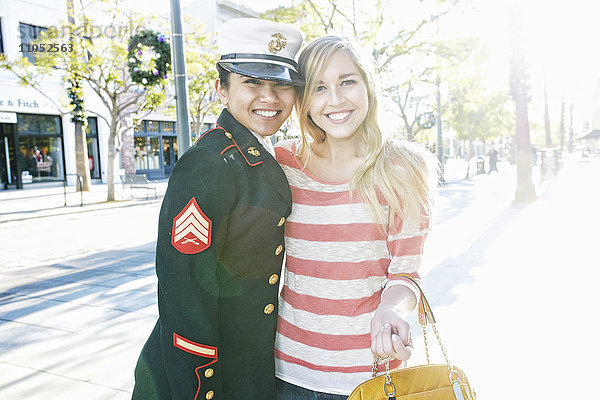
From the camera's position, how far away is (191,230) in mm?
1432

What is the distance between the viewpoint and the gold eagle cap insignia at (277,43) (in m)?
1.86

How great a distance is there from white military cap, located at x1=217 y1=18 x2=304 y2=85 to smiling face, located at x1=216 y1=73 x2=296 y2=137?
1.7 inches

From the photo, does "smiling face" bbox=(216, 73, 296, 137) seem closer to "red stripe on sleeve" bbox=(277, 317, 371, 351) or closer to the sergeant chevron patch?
the sergeant chevron patch

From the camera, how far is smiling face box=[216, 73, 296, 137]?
1798 millimetres

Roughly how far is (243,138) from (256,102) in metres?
0.17

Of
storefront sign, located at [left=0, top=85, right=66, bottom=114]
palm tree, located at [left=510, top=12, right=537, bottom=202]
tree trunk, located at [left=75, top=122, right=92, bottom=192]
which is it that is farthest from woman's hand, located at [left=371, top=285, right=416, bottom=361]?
storefront sign, located at [left=0, top=85, right=66, bottom=114]

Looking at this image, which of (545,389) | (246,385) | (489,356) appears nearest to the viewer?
(246,385)

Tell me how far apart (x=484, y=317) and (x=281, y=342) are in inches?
138

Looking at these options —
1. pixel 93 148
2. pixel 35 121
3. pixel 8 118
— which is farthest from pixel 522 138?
pixel 93 148

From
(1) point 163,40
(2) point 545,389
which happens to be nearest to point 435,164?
(2) point 545,389

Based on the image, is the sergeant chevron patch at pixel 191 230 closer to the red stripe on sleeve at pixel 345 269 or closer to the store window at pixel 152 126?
the red stripe on sleeve at pixel 345 269

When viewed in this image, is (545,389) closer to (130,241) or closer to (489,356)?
Result: (489,356)

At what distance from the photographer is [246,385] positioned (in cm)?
169

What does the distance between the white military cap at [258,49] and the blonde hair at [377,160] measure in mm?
85
